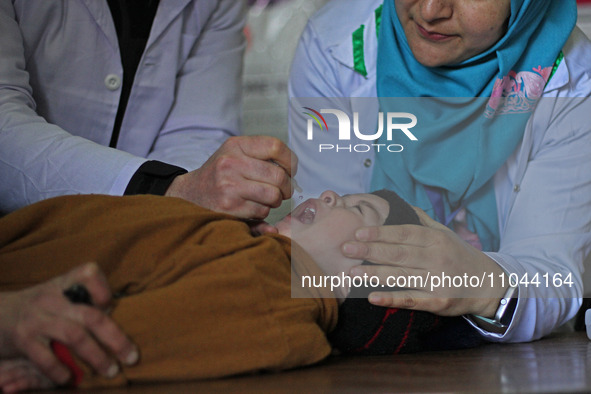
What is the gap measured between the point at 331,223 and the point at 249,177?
0.66 ft

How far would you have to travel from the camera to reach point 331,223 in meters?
1.22

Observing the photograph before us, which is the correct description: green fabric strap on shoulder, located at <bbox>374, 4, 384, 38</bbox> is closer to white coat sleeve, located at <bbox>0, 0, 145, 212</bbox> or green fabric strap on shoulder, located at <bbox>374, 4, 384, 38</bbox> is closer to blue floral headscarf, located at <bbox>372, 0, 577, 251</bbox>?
blue floral headscarf, located at <bbox>372, 0, 577, 251</bbox>

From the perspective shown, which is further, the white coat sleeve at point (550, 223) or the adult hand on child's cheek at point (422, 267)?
the white coat sleeve at point (550, 223)

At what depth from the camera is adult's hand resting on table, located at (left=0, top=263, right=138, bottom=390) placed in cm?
77

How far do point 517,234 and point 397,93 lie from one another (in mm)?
476

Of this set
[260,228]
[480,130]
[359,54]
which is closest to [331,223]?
[260,228]

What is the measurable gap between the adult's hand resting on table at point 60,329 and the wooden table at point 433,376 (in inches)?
2.0

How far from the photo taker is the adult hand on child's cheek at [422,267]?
3.70 feet

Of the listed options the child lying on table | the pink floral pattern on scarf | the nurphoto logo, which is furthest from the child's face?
the pink floral pattern on scarf

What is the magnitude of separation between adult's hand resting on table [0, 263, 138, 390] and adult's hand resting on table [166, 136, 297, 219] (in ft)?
1.24

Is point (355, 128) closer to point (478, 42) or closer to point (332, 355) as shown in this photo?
point (478, 42)

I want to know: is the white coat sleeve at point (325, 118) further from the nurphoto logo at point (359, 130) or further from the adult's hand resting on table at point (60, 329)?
the adult's hand resting on table at point (60, 329)

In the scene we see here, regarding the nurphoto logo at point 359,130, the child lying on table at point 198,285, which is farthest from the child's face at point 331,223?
the nurphoto logo at point 359,130

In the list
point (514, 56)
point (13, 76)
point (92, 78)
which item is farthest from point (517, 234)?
point (13, 76)
